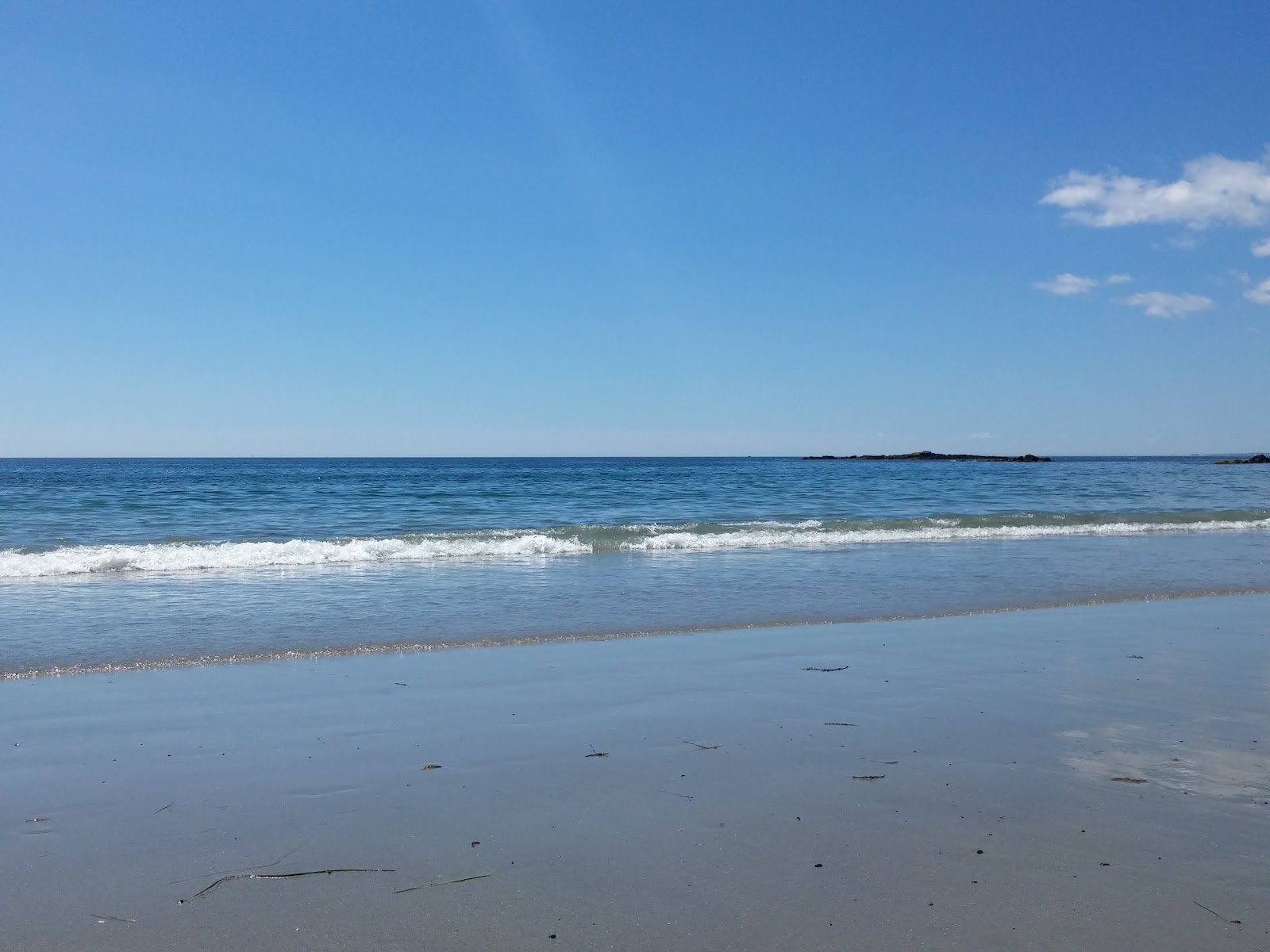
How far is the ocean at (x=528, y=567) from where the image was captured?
10727mm

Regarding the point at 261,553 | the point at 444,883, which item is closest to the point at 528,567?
the point at 261,553

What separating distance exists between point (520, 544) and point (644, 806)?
15.7 metres

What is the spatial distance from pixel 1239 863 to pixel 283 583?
1335 cm

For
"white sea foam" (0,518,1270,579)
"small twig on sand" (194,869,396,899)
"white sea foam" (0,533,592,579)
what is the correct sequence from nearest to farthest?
"small twig on sand" (194,869,396,899) → "white sea foam" (0,533,592,579) → "white sea foam" (0,518,1270,579)

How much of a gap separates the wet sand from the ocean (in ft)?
6.88

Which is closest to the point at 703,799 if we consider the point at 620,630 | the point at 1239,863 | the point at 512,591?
the point at 1239,863

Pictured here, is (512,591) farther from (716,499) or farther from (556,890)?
(716,499)

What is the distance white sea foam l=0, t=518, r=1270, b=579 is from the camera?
54.9 feet

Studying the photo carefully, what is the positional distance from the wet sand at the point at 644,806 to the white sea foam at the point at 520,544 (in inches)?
369

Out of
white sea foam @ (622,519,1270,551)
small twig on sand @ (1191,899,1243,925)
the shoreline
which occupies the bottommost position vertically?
the shoreline

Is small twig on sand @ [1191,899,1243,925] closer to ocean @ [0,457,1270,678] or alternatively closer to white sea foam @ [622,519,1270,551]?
ocean @ [0,457,1270,678]

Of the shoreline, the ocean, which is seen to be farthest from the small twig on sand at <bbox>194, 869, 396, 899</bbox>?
the ocean

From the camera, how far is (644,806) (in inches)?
201

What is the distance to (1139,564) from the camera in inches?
667
